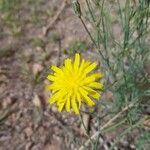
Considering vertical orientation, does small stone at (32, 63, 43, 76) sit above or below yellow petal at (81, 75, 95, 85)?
above

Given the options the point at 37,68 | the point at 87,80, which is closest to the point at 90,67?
the point at 87,80

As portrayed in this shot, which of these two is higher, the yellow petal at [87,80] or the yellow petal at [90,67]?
the yellow petal at [90,67]

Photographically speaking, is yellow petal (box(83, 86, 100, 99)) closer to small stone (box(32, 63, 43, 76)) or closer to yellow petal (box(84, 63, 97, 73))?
yellow petal (box(84, 63, 97, 73))

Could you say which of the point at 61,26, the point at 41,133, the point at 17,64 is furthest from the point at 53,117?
the point at 61,26

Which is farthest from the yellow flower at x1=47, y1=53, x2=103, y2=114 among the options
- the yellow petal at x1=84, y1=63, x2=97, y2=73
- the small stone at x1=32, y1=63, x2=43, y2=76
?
the small stone at x1=32, y1=63, x2=43, y2=76

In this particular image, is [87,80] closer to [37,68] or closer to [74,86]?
[74,86]

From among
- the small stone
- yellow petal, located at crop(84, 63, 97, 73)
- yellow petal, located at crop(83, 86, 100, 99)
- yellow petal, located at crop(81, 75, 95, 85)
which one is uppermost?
the small stone

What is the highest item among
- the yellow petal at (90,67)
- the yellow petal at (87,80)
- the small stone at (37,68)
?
the small stone at (37,68)

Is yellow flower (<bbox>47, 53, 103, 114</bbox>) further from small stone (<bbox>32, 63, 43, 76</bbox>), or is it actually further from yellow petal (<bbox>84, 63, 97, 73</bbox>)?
small stone (<bbox>32, 63, 43, 76</bbox>)

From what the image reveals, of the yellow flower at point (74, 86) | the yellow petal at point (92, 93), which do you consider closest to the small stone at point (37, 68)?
the yellow flower at point (74, 86)

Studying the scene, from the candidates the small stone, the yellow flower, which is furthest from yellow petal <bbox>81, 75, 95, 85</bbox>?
the small stone

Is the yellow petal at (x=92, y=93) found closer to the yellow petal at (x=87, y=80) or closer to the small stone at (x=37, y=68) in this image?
the yellow petal at (x=87, y=80)

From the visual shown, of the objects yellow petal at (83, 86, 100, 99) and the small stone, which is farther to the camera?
the small stone
